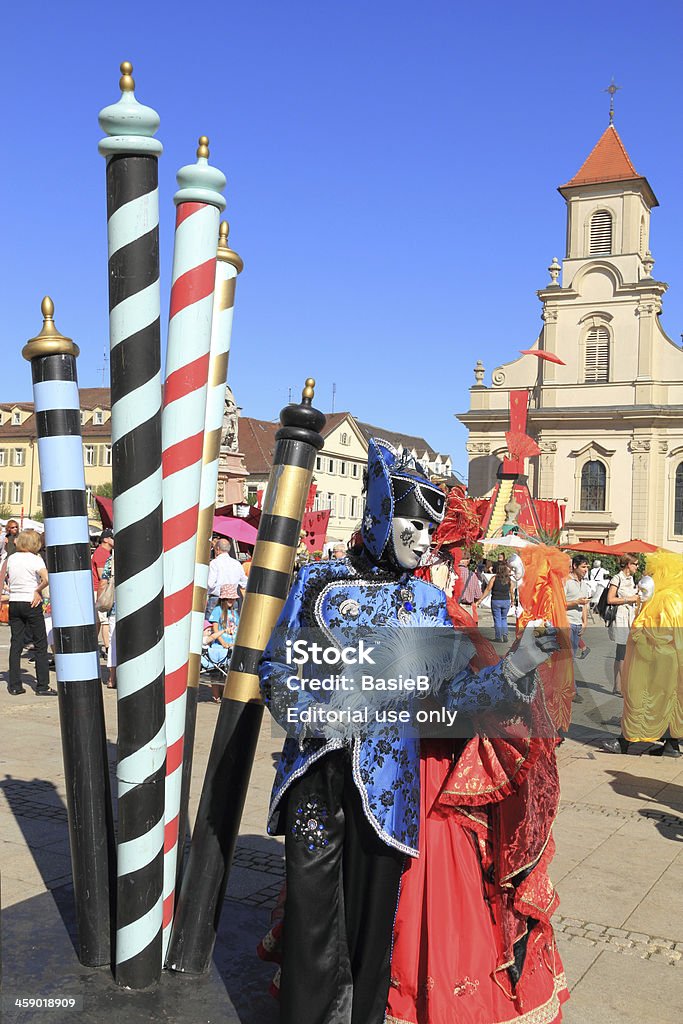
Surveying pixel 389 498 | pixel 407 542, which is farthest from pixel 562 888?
pixel 389 498

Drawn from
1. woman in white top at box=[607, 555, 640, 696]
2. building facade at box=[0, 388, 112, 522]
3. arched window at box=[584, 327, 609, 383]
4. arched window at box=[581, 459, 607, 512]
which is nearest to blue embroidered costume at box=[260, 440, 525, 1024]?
woman in white top at box=[607, 555, 640, 696]

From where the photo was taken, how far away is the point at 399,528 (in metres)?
3.15

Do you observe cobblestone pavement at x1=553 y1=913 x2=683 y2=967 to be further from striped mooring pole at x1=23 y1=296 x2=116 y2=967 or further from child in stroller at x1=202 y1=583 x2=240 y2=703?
child in stroller at x1=202 y1=583 x2=240 y2=703

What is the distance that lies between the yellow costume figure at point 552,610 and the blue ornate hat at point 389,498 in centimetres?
48

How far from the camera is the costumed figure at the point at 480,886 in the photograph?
3.19 metres

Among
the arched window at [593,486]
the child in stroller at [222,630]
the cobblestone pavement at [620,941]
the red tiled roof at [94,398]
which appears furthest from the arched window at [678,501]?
the cobblestone pavement at [620,941]

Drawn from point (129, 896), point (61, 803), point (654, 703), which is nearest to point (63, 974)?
point (129, 896)

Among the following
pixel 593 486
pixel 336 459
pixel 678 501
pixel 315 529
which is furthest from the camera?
pixel 336 459

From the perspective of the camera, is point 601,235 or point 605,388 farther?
point 601,235

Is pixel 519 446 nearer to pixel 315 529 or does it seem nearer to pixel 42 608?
pixel 315 529

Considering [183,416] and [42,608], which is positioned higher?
[183,416]

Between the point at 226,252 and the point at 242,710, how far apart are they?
1.82 m

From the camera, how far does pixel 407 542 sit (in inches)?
124

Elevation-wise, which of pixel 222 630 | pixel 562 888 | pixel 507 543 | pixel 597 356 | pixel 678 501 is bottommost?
pixel 562 888
